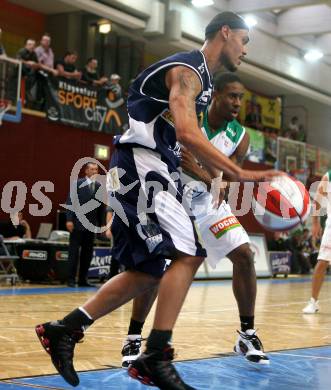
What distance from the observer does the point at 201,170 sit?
172 inches

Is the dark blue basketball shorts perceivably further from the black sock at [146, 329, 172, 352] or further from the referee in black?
the referee in black

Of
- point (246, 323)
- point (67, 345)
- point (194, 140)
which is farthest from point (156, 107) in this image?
point (246, 323)

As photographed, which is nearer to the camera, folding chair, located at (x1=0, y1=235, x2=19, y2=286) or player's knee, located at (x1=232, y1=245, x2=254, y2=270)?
player's knee, located at (x1=232, y1=245, x2=254, y2=270)

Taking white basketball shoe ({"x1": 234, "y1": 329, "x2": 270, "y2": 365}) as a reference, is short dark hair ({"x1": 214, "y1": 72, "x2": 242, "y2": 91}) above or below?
above

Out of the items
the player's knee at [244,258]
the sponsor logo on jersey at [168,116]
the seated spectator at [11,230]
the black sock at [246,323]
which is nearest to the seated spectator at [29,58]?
the seated spectator at [11,230]

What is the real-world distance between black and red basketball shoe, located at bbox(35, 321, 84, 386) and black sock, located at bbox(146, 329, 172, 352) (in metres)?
0.45

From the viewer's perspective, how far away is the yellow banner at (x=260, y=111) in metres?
24.2

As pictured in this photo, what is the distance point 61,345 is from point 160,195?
94 centimetres

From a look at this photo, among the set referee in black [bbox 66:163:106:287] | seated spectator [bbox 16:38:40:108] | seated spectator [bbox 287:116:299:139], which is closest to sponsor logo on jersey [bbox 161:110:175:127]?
referee in black [bbox 66:163:106:287]

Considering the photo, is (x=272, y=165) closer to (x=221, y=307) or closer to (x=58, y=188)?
(x=58, y=188)

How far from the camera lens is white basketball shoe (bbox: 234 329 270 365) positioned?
184 inches

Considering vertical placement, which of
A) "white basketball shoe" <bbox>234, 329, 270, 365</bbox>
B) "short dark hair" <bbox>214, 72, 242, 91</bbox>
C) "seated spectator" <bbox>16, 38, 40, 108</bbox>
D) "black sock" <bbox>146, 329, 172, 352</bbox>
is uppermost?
"seated spectator" <bbox>16, 38, 40, 108</bbox>

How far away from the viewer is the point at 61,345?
3.66 meters

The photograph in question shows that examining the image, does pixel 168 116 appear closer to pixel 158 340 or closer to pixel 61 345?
pixel 158 340
